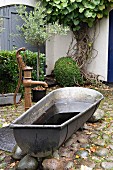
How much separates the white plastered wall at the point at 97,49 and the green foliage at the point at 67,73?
0.66 meters

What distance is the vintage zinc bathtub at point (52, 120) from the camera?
92.0 inches

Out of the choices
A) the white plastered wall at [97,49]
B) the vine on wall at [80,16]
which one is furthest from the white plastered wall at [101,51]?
the vine on wall at [80,16]

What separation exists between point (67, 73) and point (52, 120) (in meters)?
3.47

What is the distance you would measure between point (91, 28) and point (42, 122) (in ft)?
15.4

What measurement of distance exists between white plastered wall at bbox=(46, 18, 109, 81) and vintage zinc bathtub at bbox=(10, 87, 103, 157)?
3356mm

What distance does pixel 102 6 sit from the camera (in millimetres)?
6445

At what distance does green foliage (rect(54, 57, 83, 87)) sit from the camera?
22.2 ft

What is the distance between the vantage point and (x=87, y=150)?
302 cm

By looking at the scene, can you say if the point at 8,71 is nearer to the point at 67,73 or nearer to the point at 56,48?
the point at 67,73

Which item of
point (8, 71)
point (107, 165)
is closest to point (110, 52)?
point (8, 71)

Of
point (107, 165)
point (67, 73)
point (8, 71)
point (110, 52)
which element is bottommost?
point (107, 165)

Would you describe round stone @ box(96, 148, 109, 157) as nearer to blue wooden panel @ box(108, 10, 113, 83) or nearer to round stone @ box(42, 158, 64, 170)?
round stone @ box(42, 158, 64, 170)

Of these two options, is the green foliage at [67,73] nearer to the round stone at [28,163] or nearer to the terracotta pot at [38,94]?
the terracotta pot at [38,94]

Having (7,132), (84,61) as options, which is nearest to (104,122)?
(7,132)
